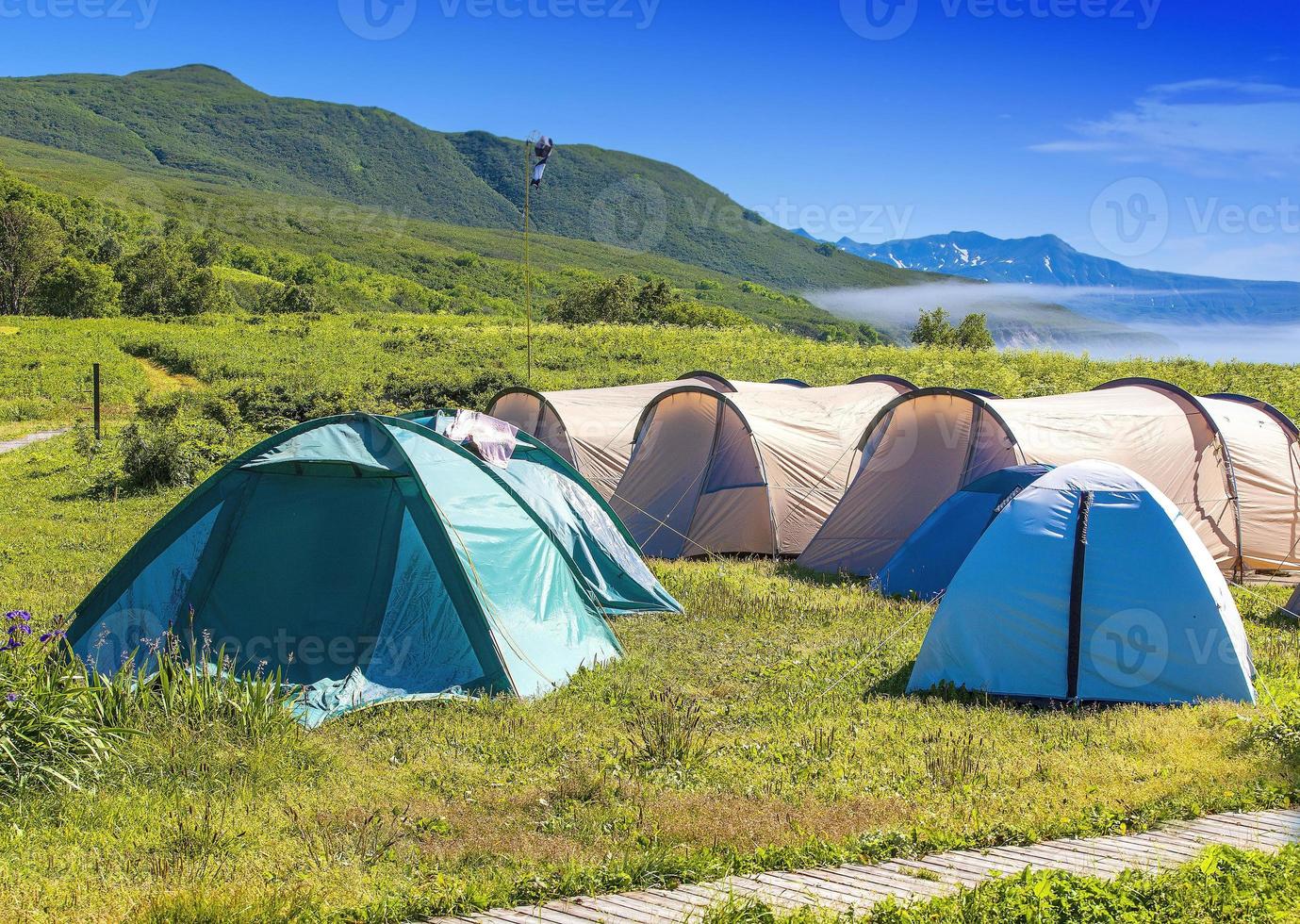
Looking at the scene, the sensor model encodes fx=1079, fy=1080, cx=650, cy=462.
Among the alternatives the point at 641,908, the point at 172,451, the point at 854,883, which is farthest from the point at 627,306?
the point at 641,908

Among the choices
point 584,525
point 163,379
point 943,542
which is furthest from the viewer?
point 163,379

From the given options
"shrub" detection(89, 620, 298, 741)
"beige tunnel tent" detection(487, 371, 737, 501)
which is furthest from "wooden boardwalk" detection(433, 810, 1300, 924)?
"beige tunnel tent" detection(487, 371, 737, 501)

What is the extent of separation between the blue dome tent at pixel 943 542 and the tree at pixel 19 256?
187 feet

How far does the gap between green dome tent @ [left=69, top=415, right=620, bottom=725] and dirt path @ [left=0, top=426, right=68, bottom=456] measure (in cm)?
1819

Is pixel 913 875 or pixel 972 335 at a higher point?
pixel 972 335

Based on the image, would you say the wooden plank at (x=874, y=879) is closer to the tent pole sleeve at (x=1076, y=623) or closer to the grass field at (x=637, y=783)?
the grass field at (x=637, y=783)

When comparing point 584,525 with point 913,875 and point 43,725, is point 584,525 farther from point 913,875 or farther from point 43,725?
point 913,875

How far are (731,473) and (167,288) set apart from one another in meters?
48.4

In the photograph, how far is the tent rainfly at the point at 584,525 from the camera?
10.5m

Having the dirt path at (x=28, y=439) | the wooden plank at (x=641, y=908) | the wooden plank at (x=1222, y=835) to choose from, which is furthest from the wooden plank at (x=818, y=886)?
the dirt path at (x=28, y=439)

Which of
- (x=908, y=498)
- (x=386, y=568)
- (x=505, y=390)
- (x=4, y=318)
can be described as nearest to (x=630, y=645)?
(x=386, y=568)

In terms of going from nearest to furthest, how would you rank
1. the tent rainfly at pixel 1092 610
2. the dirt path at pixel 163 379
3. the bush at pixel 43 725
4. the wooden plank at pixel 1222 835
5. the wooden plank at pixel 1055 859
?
1. the wooden plank at pixel 1055 859
2. the wooden plank at pixel 1222 835
3. the bush at pixel 43 725
4. the tent rainfly at pixel 1092 610
5. the dirt path at pixel 163 379

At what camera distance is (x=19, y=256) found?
5616 centimetres

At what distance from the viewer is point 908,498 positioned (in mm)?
12852
